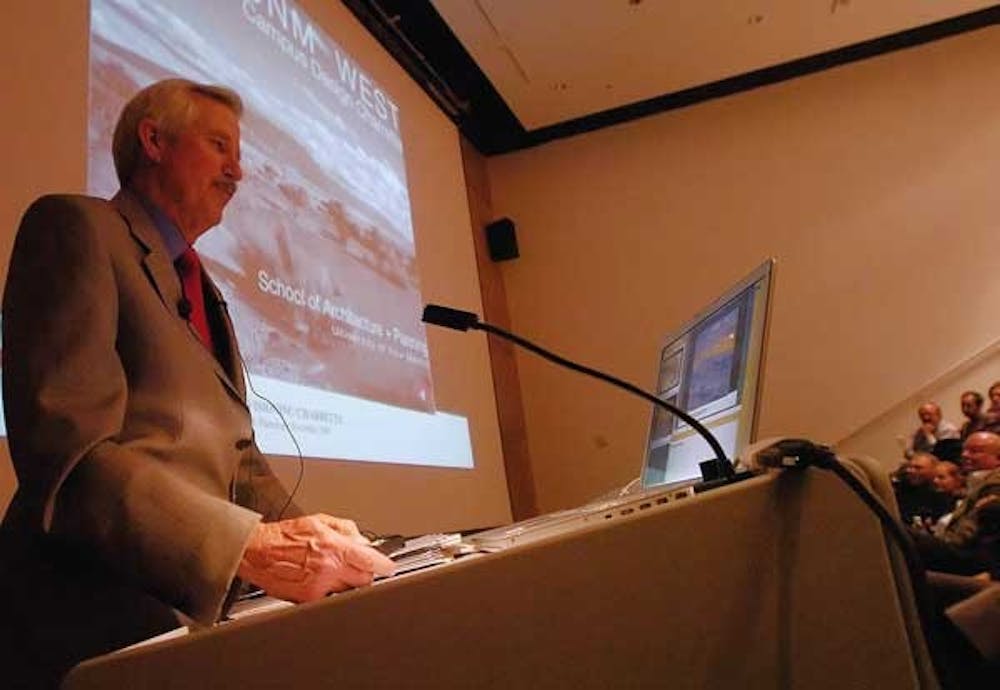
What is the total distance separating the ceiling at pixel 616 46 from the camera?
157 inches

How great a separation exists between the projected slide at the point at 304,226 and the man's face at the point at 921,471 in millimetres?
2140

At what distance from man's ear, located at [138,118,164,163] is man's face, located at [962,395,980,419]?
4.30 metres

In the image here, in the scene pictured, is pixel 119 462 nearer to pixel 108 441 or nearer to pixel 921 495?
pixel 108 441

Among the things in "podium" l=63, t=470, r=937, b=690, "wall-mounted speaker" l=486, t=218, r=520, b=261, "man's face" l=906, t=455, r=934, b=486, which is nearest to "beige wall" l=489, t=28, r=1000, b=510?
"wall-mounted speaker" l=486, t=218, r=520, b=261

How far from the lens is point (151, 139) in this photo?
1033mm

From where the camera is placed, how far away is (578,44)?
4.26 meters

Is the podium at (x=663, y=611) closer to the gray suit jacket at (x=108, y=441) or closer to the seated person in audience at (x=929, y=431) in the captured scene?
the gray suit jacket at (x=108, y=441)

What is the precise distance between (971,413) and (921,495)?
2.72 ft

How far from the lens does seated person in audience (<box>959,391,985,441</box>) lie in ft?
13.4

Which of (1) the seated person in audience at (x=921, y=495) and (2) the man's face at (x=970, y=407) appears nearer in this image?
(1) the seated person in audience at (x=921, y=495)

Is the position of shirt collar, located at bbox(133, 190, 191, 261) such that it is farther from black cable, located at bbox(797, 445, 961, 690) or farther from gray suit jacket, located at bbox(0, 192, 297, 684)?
black cable, located at bbox(797, 445, 961, 690)

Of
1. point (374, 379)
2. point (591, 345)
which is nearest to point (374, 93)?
point (374, 379)

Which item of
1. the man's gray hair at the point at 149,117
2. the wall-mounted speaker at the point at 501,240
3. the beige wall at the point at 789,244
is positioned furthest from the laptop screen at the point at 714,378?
the wall-mounted speaker at the point at 501,240

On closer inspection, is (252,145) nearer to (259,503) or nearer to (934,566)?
(259,503)
